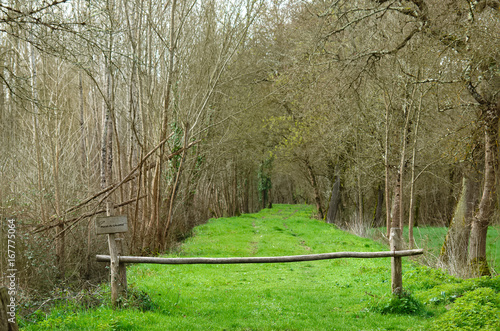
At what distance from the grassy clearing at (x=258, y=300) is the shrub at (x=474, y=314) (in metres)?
0.35

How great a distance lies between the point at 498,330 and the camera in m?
5.49

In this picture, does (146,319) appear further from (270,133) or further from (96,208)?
(270,133)

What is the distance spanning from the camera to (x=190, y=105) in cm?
1366

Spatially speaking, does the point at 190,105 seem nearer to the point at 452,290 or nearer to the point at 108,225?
the point at 108,225

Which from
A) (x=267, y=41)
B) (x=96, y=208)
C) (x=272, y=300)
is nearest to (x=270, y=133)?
(x=267, y=41)

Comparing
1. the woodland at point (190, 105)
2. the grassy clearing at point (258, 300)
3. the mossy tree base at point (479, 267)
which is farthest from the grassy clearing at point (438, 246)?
the grassy clearing at point (258, 300)

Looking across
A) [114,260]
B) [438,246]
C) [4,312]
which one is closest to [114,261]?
[114,260]

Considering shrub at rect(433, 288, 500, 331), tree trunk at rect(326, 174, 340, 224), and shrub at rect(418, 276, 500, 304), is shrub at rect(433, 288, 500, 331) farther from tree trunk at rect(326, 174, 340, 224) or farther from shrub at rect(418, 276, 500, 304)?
tree trunk at rect(326, 174, 340, 224)

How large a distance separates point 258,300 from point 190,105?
7451 millimetres

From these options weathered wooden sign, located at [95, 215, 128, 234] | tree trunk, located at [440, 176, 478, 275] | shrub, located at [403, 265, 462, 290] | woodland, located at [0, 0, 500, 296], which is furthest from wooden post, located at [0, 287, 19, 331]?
tree trunk, located at [440, 176, 478, 275]

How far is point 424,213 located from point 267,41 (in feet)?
63.6

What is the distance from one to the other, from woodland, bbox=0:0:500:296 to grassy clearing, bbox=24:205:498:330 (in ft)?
7.19

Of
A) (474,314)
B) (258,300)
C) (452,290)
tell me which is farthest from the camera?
(258,300)

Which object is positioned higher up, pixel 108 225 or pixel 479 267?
pixel 108 225
